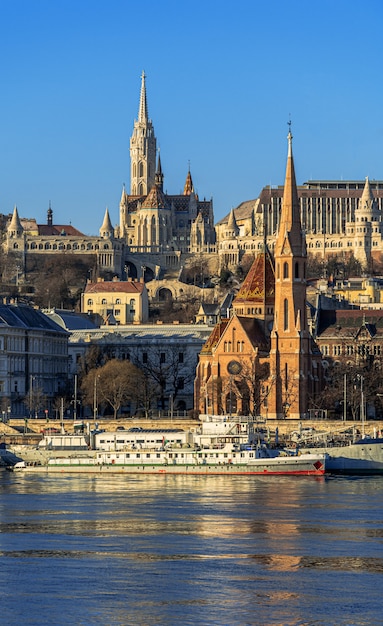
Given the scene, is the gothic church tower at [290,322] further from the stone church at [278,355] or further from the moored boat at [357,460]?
the moored boat at [357,460]

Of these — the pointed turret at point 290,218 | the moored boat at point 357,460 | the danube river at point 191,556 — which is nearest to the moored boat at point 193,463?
the moored boat at point 357,460

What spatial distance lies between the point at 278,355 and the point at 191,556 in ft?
220

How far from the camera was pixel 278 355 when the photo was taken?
126m

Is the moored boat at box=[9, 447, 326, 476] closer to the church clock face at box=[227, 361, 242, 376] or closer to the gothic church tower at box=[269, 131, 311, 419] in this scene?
the gothic church tower at box=[269, 131, 311, 419]

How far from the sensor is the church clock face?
420ft

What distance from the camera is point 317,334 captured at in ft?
477

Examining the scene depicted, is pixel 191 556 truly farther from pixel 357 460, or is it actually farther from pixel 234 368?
pixel 234 368

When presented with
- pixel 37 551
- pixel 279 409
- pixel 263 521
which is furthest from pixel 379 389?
pixel 37 551

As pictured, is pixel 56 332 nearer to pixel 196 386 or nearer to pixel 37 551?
pixel 196 386

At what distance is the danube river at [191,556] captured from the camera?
49.6 m

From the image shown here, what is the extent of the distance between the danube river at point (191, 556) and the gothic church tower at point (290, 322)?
124ft

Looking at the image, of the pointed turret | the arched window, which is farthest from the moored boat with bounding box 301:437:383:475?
the pointed turret

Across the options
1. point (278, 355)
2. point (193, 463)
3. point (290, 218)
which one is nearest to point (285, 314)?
point (278, 355)

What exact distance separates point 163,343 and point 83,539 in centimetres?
9118
